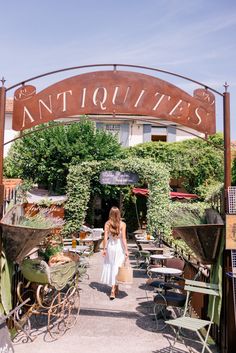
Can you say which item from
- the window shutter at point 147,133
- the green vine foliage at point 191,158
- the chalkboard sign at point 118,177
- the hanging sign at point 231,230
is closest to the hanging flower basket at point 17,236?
the hanging sign at point 231,230

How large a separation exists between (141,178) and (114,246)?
7.90 metres

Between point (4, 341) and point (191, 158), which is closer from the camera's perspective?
point (4, 341)

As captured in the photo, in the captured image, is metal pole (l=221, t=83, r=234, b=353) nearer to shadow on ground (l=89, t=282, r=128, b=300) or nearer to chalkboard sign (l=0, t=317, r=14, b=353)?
chalkboard sign (l=0, t=317, r=14, b=353)

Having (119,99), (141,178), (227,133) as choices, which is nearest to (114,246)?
(119,99)

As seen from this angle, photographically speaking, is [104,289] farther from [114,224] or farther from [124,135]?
[124,135]

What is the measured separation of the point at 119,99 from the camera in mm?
5242

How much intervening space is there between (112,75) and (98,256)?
10.1 meters

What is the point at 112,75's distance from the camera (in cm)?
523

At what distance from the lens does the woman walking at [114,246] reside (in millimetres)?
7688

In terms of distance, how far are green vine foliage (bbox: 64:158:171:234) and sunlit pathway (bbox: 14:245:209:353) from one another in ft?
22.1

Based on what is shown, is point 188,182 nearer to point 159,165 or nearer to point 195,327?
point 159,165

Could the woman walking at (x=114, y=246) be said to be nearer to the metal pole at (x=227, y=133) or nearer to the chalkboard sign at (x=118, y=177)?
the metal pole at (x=227, y=133)

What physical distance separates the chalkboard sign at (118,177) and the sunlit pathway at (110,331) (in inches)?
284

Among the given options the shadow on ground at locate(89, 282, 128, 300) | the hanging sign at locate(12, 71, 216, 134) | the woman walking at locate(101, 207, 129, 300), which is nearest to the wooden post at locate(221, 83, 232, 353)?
the hanging sign at locate(12, 71, 216, 134)
